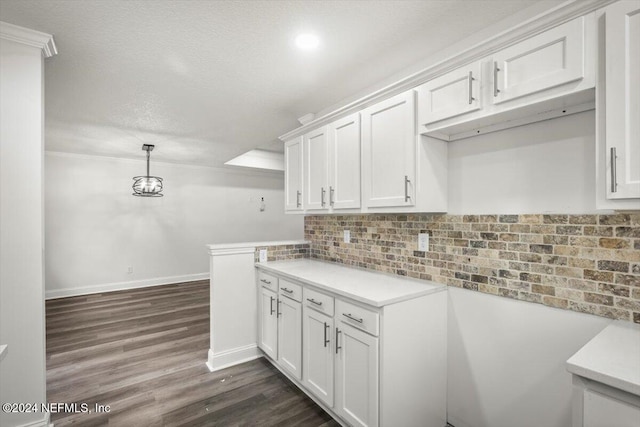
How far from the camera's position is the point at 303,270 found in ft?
8.40

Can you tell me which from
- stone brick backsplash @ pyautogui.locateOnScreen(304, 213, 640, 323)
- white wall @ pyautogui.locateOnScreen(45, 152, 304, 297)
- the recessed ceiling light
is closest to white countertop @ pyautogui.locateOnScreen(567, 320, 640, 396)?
stone brick backsplash @ pyautogui.locateOnScreen(304, 213, 640, 323)

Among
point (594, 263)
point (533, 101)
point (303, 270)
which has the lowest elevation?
point (303, 270)

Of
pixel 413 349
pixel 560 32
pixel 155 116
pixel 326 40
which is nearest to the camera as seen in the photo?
pixel 560 32

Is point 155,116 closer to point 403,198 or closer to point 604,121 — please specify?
point 403,198

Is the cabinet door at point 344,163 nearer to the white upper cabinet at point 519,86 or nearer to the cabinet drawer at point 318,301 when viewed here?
the white upper cabinet at point 519,86

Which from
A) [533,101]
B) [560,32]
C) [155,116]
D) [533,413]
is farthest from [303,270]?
[155,116]

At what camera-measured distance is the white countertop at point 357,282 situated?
173 centimetres

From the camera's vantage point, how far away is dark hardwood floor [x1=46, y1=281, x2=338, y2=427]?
6.89ft

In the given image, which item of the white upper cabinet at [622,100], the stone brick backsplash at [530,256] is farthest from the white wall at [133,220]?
the white upper cabinet at [622,100]

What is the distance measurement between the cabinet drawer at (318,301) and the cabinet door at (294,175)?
986 millimetres

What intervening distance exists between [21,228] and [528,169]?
298 cm

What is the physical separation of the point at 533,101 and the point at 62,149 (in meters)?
6.27

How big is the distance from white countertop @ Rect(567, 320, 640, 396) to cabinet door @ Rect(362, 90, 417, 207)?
1.07 metres

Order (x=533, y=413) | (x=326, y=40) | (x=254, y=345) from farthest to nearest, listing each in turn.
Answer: (x=254, y=345) < (x=326, y=40) < (x=533, y=413)
